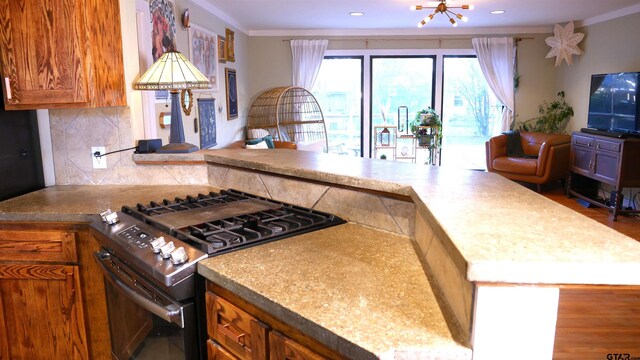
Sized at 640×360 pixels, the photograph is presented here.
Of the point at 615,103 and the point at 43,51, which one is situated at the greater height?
the point at 43,51

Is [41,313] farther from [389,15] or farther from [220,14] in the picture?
[389,15]

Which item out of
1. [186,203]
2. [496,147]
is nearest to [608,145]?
[496,147]

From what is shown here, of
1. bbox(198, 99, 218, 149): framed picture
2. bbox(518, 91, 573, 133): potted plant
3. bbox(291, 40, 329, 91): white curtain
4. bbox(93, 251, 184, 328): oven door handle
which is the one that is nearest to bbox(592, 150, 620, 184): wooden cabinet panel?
bbox(518, 91, 573, 133): potted plant

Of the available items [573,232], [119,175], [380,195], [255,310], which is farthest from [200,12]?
[573,232]

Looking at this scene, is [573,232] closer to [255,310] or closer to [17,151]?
[255,310]

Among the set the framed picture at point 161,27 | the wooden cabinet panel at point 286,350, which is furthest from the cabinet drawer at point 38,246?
the framed picture at point 161,27

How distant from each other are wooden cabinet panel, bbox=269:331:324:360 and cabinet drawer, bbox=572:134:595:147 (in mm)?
5454

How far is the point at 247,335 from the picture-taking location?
1244 millimetres

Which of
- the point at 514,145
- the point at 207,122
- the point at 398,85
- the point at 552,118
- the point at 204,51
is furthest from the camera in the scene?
the point at 398,85

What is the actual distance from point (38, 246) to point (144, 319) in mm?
717

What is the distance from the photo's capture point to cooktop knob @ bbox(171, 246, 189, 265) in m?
1.37

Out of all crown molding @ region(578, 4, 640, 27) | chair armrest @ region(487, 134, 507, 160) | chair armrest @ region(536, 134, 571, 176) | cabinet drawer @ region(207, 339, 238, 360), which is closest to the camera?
cabinet drawer @ region(207, 339, 238, 360)

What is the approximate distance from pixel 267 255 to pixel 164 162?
1.33 metres

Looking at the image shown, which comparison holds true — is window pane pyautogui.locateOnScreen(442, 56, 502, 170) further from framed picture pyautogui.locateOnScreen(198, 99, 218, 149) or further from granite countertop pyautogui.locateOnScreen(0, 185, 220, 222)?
granite countertop pyautogui.locateOnScreen(0, 185, 220, 222)
